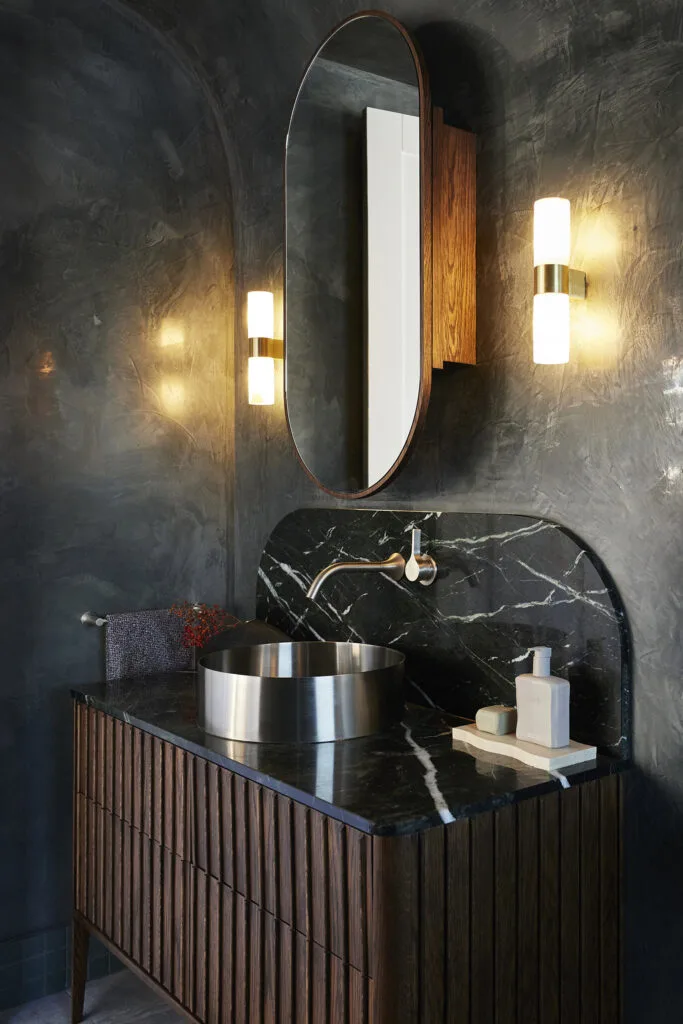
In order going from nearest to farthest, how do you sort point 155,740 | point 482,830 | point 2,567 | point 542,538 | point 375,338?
point 482,830 < point 542,538 < point 155,740 < point 375,338 < point 2,567

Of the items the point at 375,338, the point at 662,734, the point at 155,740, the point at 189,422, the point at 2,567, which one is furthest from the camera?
the point at 189,422

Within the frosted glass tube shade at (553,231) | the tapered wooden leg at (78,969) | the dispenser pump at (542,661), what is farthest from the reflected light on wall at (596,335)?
the tapered wooden leg at (78,969)

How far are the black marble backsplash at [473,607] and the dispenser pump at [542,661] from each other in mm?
73

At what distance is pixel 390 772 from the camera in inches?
58.7

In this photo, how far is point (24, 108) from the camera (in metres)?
2.21

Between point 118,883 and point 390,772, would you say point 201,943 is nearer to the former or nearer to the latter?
point 118,883

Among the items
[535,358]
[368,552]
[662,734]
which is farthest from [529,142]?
[662,734]

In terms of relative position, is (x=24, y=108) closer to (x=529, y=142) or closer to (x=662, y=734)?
(x=529, y=142)

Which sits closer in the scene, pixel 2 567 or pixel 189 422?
pixel 2 567

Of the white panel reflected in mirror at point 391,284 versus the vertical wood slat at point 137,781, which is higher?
the white panel reflected in mirror at point 391,284

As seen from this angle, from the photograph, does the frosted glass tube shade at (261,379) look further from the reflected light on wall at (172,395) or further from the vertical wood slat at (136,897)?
the vertical wood slat at (136,897)

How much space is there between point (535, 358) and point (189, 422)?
1.18m

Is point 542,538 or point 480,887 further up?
→ point 542,538

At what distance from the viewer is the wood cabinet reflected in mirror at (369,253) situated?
5.86ft
